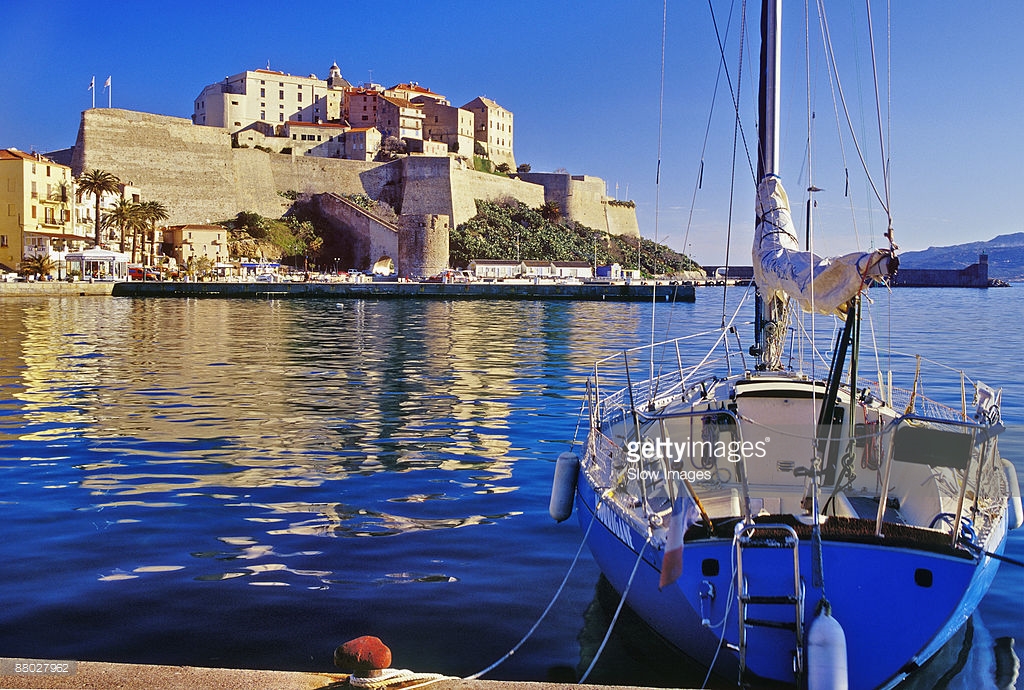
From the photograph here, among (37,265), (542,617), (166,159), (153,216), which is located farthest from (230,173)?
(542,617)

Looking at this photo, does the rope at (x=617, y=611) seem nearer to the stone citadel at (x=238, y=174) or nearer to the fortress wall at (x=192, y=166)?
the stone citadel at (x=238, y=174)

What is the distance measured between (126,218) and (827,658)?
2202 inches

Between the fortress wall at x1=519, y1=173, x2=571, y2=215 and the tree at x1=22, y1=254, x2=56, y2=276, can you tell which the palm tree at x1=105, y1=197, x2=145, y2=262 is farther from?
the fortress wall at x1=519, y1=173, x2=571, y2=215

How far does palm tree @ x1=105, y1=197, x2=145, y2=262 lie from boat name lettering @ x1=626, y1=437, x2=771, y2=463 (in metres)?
54.0

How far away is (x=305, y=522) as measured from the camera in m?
7.59

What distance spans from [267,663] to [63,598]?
168cm

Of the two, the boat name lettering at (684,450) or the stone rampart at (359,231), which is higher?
the stone rampart at (359,231)

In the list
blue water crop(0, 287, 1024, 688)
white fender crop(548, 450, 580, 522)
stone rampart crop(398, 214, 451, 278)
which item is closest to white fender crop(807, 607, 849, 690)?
blue water crop(0, 287, 1024, 688)

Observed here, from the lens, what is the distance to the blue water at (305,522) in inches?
209

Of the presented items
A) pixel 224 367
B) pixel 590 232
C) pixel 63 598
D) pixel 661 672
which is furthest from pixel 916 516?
pixel 590 232

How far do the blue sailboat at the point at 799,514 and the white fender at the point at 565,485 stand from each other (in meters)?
0.01

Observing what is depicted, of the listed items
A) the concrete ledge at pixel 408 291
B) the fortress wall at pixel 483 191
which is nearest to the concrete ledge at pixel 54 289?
the concrete ledge at pixel 408 291

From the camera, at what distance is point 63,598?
585cm

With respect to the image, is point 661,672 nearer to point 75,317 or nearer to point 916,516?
point 916,516
